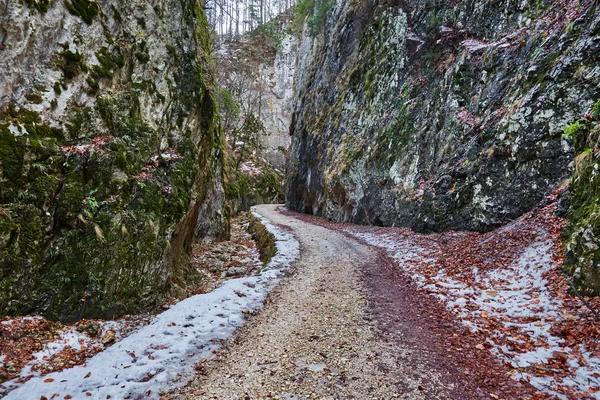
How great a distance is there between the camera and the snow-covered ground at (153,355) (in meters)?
3.98

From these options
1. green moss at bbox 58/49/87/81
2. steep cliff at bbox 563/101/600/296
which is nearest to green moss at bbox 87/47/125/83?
green moss at bbox 58/49/87/81

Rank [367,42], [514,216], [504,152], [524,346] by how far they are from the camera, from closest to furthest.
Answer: [524,346], [514,216], [504,152], [367,42]

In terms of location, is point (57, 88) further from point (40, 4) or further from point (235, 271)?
point (235, 271)

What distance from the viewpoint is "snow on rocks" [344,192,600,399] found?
4.10m

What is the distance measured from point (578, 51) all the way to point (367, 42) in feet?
56.1

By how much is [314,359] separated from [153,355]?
253cm

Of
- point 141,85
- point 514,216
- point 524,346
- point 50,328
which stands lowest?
point 50,328

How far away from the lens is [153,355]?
4762 millimetres

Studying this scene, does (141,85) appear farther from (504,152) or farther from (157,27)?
(504,152)

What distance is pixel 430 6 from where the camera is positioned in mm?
18797

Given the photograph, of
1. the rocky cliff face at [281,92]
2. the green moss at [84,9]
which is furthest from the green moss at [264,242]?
the rocky cliff face at [281,92]

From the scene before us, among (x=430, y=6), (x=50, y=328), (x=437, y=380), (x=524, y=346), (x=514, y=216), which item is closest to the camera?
(x=437, y=380)

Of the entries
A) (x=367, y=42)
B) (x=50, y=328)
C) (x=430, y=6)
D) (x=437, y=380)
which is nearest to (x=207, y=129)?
(x=50, y=328)

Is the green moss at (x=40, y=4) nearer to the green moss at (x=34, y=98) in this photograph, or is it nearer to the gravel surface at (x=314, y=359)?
the green moss at (x=34, y=98)
